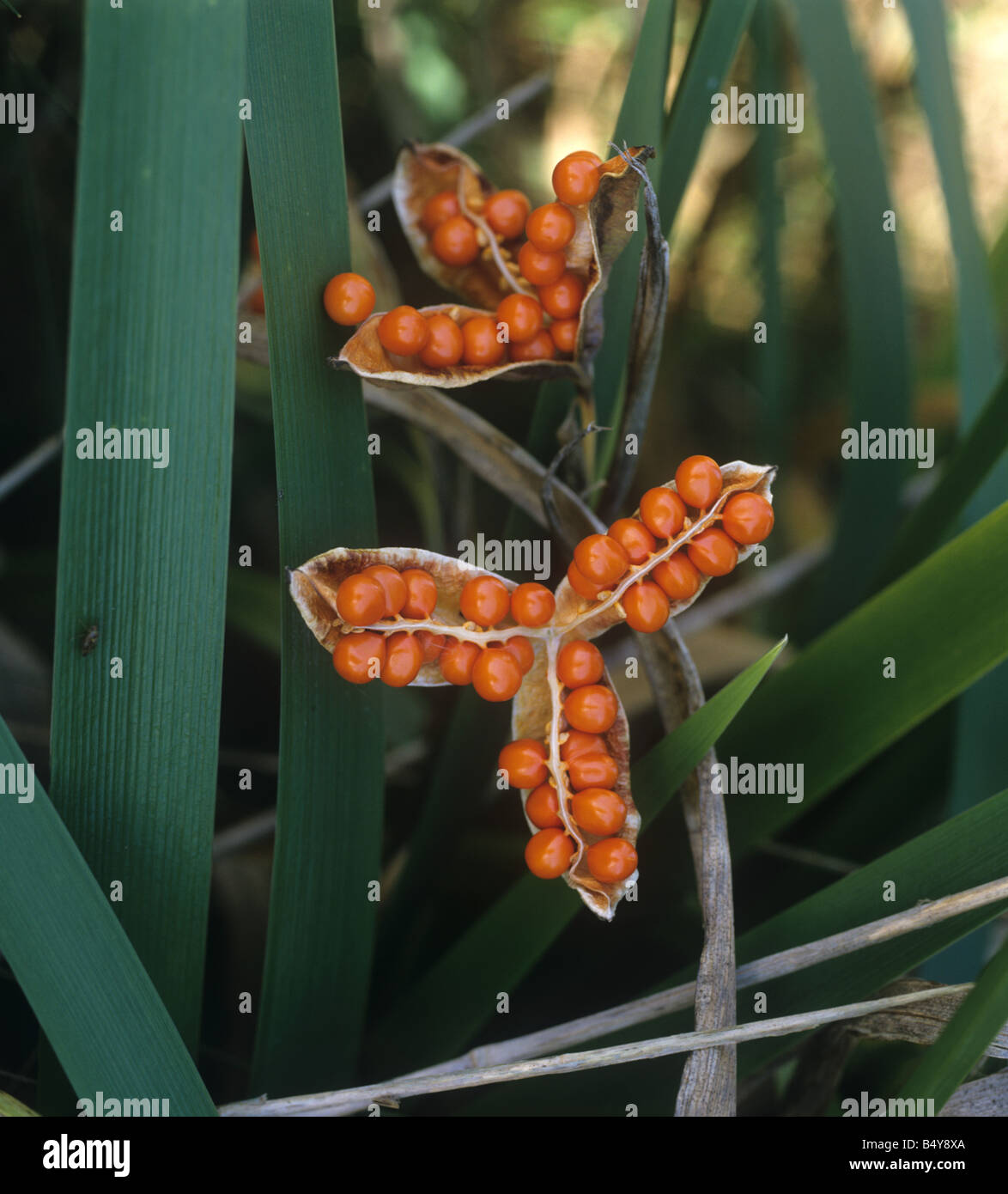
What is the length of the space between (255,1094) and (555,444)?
717 millimetres

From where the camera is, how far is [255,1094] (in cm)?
86

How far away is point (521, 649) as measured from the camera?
668mm

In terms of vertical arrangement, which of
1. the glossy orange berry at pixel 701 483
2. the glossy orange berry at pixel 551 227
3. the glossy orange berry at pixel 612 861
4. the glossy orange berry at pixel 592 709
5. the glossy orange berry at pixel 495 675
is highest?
the glossy orange berry at pixel 551 227

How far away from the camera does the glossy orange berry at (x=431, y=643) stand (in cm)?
67

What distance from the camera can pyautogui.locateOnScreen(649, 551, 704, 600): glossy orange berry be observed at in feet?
2.11

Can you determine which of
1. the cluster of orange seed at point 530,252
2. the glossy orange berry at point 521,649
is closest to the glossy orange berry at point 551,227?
the cluster of orange seed at point 530,252

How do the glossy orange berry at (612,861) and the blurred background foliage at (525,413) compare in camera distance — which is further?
the blurred background foliage at (525,413)

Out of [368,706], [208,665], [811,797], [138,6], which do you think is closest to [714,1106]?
[811,797]

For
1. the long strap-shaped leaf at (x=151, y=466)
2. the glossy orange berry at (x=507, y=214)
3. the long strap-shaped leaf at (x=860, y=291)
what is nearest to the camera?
the long strap-shaped leaf at (x=151, y=466)

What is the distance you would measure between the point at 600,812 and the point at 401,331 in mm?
393

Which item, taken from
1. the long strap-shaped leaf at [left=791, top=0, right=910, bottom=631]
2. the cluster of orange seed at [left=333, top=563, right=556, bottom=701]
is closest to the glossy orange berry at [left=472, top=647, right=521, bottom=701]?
the cluster of orange seed at [left=333, top=563, right=556, bottom=701]

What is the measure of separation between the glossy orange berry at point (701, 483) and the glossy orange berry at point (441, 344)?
0.67 feet

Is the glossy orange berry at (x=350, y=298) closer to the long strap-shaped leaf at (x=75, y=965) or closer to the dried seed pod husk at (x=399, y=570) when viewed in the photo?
the dried seed pod husk at (x=399, y=570)

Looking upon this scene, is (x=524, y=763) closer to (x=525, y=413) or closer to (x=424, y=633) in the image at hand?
(x=424, y=633)
